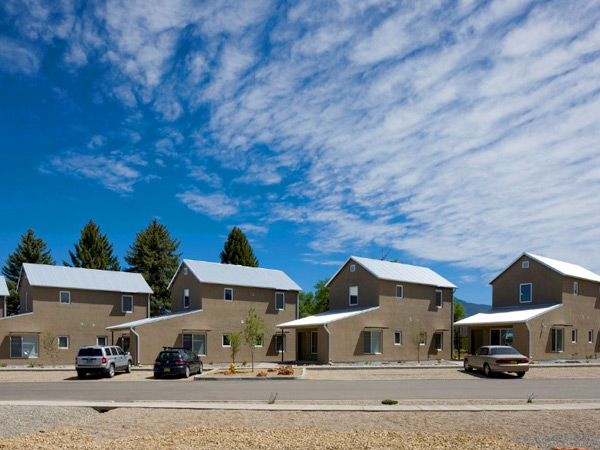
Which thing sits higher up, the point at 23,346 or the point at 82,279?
the point at 82,279

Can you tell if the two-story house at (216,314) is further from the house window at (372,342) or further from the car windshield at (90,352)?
the car windshield at (90,352)

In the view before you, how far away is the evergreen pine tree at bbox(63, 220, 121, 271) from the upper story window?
2420cm

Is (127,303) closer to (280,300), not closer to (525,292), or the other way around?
(280,300)

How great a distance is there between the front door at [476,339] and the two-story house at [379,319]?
10.4ft

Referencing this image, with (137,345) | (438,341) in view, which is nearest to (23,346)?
(137,345)

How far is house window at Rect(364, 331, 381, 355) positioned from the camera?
1724 inches

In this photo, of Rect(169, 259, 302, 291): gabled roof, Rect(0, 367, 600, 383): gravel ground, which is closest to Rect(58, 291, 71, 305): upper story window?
Rect(169, 259, 302, 291): gabled roof

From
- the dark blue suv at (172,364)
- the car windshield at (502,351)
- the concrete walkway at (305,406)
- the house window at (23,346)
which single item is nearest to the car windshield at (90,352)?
the dark blue suv at (172,364)

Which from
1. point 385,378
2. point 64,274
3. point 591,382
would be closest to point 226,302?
point 64,274

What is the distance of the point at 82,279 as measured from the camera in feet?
159

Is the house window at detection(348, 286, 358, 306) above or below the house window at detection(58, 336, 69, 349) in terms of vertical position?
above

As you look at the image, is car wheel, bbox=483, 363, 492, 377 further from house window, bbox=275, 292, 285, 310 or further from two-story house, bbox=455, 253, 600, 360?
house window, bbox=275, 292, 285, 310

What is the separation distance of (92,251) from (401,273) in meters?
39.2

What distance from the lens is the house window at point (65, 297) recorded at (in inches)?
1834
